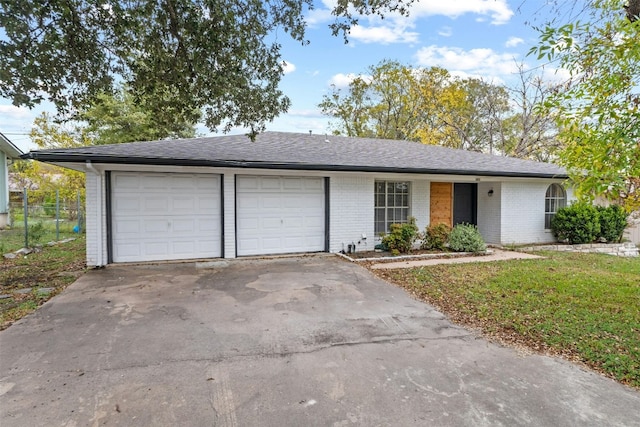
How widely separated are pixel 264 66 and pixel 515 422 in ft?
22.6

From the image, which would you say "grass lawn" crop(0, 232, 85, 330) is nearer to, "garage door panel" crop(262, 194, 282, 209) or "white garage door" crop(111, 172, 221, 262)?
"white garage door" crop(111, 172, 221, 262)

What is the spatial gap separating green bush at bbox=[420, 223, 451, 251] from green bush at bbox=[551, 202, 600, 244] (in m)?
4.23

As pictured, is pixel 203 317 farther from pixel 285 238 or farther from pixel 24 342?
pixel 285 238

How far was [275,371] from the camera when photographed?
10.7 feet

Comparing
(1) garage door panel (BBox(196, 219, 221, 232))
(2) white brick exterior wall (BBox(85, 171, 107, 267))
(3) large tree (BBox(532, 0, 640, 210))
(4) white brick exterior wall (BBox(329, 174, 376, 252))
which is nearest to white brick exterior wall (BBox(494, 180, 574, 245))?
(4) white brick exterior wall (BBox(329, 174, 376, 252))

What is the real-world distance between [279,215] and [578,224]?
9465mm

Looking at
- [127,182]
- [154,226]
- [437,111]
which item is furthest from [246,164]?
[437,111]

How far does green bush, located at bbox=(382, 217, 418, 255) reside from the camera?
31.3ft

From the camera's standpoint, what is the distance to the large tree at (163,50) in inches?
229

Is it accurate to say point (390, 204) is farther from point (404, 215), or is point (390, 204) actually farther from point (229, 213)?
point (229, 213)

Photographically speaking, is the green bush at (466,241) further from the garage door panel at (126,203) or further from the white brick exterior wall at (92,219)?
the white brick exterior wall at (92,219)

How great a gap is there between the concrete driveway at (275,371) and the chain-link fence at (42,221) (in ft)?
25.5

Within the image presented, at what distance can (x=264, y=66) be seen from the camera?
280 inches

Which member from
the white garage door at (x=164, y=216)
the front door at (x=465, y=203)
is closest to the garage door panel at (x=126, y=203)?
the white garage door at (x=164, y=216)
